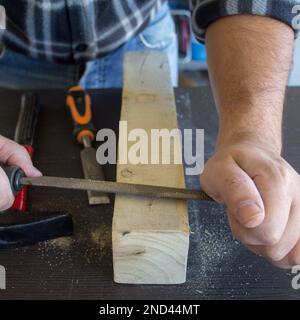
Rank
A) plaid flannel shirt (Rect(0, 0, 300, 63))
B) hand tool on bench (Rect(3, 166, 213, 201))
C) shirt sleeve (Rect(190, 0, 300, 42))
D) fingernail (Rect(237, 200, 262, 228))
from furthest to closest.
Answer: plaid flannel shirt (Rect(0, 0, 300, 63))
shirt sleeve (Rect(190, 0, 300, 42))
hand tool on bench (Rect(3, 166, 213, 201))
fingernail (Rect(237, 200, 262, 228))

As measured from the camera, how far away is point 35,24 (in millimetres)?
917

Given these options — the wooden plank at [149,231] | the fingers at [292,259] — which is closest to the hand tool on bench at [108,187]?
the wooden plank at [149,231]

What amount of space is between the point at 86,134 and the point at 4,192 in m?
0.23

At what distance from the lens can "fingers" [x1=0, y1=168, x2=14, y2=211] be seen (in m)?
0.60

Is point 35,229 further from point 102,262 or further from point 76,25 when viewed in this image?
point 76,25

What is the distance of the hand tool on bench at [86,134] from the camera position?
0.70 metres

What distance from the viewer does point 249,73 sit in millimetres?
712

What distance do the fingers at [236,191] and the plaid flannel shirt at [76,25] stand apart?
0.32m

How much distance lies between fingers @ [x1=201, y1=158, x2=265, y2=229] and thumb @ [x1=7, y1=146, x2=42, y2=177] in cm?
23

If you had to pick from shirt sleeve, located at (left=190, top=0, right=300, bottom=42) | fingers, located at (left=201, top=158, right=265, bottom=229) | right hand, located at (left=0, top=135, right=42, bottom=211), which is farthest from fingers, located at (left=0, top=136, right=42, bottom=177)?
shirt sleeve, located at (left=190, top=0, right=300, bottom=42)

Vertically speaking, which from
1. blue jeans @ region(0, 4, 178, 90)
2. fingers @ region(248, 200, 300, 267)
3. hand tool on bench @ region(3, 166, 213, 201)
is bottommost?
fingers @ region(248, 200, 300, 267)

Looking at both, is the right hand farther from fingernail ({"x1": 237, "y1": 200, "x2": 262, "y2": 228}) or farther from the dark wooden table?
fingernail ({"x1": 237, "y1": 200, "x2": 262, "y2": 228})

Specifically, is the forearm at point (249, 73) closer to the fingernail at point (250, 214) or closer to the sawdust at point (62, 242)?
the fingernail at point (250, 214)
